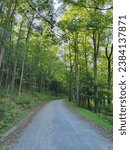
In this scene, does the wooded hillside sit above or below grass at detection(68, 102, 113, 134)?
above

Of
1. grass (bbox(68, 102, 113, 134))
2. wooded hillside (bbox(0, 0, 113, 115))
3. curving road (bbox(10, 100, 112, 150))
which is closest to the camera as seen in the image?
curving road (bbox(10, 100, 112, 150))

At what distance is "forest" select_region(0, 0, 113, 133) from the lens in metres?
9.62

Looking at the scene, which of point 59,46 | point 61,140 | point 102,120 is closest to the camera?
point 61,140

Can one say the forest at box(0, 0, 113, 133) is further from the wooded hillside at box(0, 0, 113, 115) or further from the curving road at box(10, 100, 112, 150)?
the curving road at box(10, 100, 112, 150)

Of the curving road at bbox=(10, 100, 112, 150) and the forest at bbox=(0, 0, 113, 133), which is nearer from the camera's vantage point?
the curving road at bbox=(10, 100, 112, 150)

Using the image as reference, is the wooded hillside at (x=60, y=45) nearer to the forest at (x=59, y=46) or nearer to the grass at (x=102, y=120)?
the forest at (x=59, y=46)

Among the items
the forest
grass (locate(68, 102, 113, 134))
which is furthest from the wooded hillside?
grass (locate(68, 102, 113, 134))

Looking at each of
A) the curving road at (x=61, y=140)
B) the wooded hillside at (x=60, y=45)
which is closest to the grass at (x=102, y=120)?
the curving road at (x=61, y=140)

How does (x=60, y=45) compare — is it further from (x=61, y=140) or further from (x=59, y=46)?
(x=61, y=140)

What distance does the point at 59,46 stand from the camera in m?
10.5

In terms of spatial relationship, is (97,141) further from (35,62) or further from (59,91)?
(59,91)

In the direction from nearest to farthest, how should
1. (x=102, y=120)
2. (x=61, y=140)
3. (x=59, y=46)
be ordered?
(x=61, y=140) < (x=59, y=46) < (x=102, y=120)

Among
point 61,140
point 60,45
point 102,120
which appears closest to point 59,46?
point 60,45

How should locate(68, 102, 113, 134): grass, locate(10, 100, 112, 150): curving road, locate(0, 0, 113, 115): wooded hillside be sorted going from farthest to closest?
locate(68, 102, 113, 134): grass, locate(0, 0, 113, 115): wooded hillside, locate(10, 100, 112, 150): curving road
